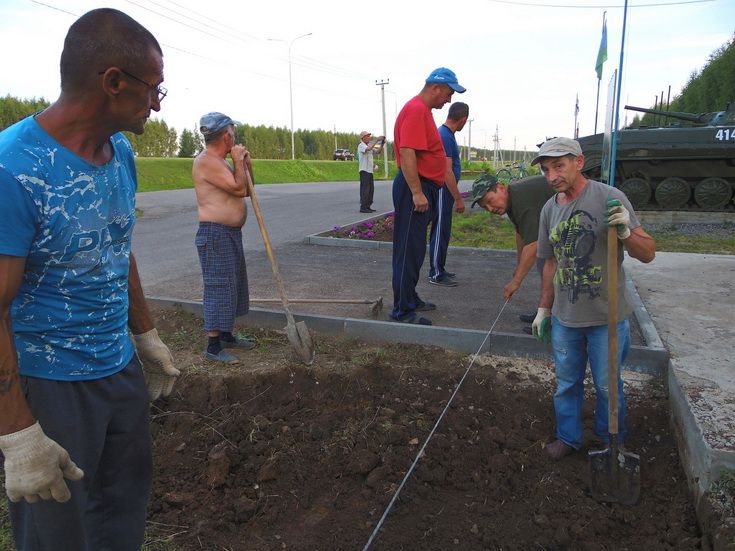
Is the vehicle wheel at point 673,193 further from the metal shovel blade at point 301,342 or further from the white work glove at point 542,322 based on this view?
the metal shovel blade at point 301,342

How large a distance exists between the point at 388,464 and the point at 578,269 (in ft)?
4.46

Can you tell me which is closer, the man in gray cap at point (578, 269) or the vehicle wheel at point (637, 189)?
the man in gray cap at point (578, 269)

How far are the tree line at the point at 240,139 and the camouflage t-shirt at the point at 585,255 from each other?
19.8 m

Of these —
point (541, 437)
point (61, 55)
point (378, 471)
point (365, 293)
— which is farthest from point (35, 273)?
point (365, 293)

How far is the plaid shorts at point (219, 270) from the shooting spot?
3.97 m

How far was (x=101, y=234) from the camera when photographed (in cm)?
162

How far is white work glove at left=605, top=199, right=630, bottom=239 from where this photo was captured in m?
2.50

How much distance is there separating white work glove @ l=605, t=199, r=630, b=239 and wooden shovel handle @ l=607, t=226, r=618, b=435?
1.1 inches

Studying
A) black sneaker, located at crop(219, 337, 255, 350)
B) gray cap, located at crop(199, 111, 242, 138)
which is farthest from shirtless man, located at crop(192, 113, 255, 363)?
black sneaker, located at crop(219, 337, 255, 350)

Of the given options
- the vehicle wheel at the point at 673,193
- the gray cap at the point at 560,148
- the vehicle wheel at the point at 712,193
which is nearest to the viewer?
the gray cap at the point at 560,148

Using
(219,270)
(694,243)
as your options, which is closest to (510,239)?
(694,243)

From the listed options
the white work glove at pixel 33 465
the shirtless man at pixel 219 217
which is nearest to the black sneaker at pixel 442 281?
the shirtless man at pixel 219 217

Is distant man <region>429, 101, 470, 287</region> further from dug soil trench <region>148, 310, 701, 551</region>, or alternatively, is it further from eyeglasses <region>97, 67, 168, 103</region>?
eyeglasses <region>97, 67, 168, 103</region>

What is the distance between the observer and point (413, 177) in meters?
4.55
